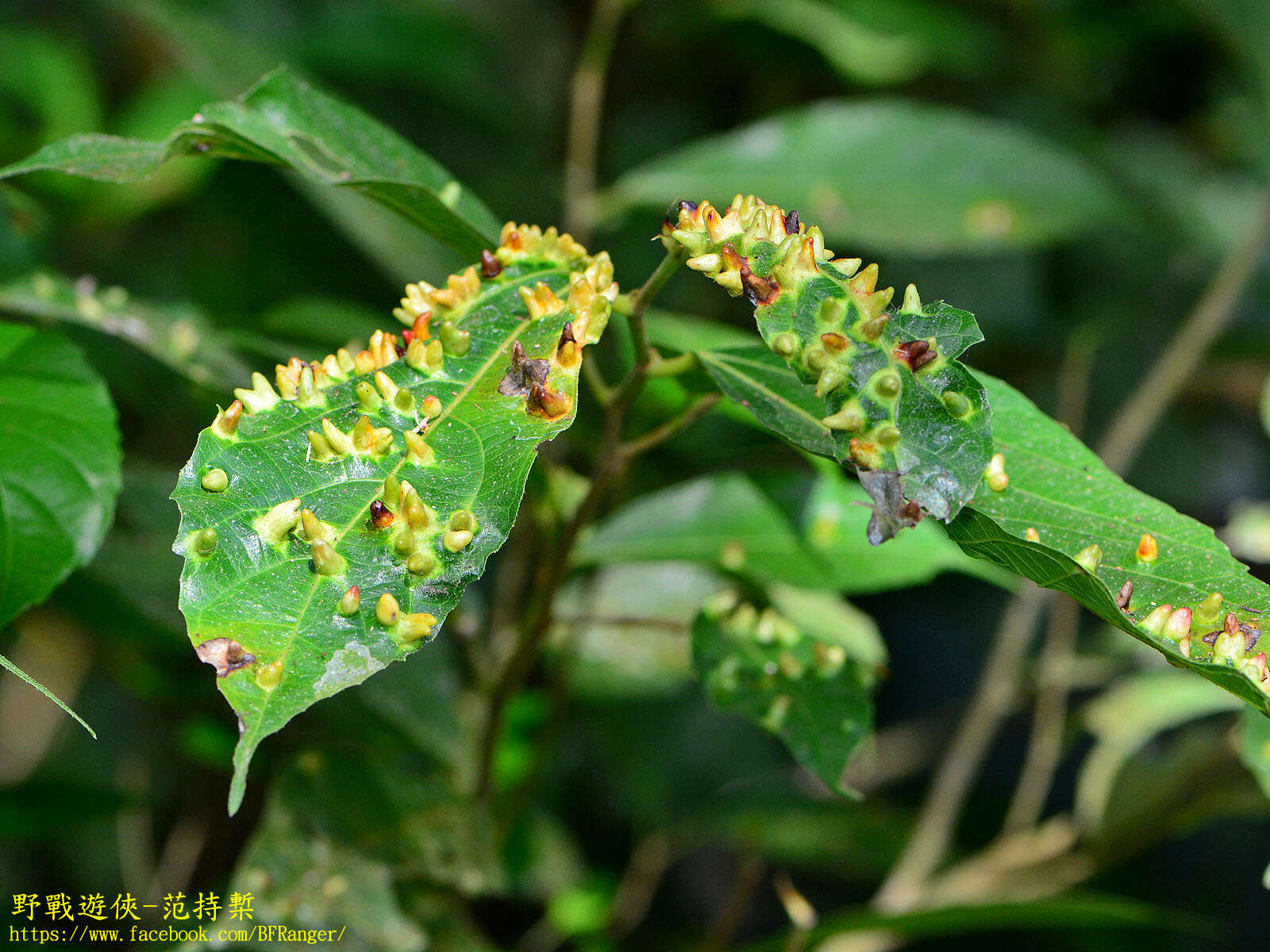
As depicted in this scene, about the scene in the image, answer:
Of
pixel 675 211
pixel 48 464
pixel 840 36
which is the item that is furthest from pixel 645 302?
pixel 840 36

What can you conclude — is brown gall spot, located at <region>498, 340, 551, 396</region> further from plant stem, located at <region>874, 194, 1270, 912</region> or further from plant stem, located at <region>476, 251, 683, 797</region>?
plant stem, located at <region>874, 194, 1270, 912</region>

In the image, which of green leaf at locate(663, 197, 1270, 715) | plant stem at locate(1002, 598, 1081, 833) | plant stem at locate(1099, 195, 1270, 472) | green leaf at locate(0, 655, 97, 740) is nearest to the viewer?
green leaf at locate(0, 655, 97, 740)

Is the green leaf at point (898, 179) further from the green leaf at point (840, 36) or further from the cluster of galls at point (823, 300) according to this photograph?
the cluster of galls at point (823, 300)

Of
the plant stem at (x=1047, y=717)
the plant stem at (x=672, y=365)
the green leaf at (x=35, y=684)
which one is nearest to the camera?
the green leaf at (x=35, y=684)

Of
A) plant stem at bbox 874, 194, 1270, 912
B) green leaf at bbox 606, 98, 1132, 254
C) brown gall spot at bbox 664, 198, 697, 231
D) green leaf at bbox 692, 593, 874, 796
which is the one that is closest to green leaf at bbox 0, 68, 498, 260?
brown gall spot at bbox 664, 198, 697, 231

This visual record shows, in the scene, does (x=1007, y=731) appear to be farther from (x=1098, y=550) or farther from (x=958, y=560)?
(x=1098, y=550)

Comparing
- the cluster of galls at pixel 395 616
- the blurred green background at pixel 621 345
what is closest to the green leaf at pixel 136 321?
the blurred green background at pixel 621 345

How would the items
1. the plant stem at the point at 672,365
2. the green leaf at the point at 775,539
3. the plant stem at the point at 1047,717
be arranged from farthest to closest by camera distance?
the plant stem at the point at 1047,717 < the green leaf at the point at 775,539 < the plant stem at the point at 672,365
